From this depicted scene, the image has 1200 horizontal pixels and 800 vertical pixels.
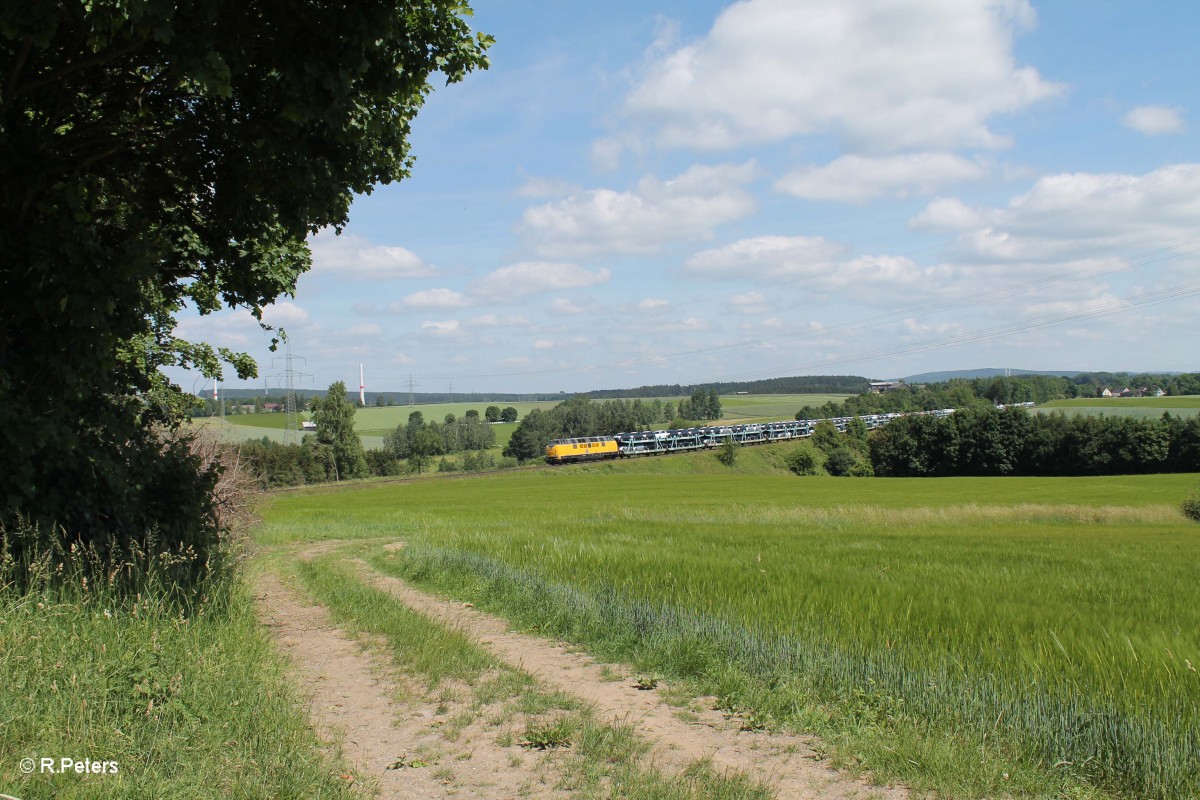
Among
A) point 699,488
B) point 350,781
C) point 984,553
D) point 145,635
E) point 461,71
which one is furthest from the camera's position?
point 699,488

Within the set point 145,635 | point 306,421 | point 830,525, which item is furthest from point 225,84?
point 306,421

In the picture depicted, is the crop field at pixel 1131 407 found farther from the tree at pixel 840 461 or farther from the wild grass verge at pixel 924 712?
the wild grass verge at pixel 924 712

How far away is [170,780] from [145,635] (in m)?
2.13

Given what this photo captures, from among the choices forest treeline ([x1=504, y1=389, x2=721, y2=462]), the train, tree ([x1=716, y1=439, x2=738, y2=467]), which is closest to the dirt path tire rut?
the train

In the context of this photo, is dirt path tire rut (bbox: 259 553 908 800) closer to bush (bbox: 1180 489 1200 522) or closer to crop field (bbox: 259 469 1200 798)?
A: crop field (bbox: 259 469 1200 798)

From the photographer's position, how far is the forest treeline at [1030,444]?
81000 millimetres

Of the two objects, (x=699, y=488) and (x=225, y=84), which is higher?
Result: (x=225, y=84)

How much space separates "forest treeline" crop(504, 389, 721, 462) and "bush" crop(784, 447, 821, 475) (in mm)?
26103

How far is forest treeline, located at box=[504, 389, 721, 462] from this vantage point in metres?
119

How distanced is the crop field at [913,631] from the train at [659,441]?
2810 inches

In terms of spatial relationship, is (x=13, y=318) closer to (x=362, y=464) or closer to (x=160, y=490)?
(x=160, y=490)

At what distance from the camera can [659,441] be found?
3967 inches

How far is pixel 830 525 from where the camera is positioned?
2980 centimetres

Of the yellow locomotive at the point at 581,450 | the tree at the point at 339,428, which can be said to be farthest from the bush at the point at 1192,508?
the tree at the point at 339,428
